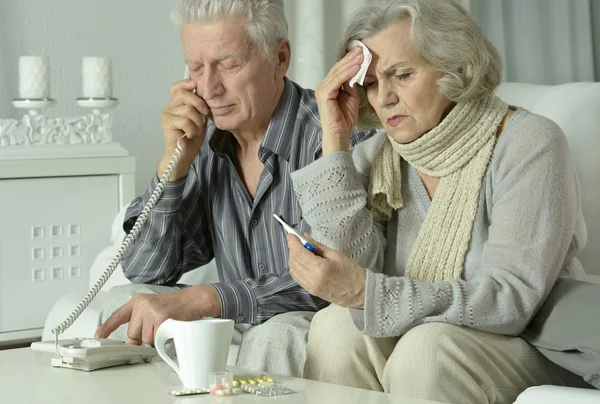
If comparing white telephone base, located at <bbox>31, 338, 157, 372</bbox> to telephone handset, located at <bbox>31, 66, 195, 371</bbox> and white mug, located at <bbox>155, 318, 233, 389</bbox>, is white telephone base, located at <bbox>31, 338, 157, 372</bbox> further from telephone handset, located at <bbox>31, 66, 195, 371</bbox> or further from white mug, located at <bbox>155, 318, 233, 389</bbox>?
white mug, located at <bbox>155, 318, 233, 389</bbox>

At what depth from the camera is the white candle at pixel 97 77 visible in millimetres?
3027

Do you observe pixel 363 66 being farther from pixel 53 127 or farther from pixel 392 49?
pixel 53 127

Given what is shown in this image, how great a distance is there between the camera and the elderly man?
1.94 m

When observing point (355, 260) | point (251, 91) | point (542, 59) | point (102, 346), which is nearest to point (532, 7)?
point (542, 59)

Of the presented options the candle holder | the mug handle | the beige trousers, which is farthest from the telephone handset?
the candle holder

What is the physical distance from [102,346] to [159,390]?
0.20 m

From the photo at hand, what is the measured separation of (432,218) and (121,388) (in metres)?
0.62

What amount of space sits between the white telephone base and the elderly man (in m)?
0.24

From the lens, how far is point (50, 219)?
2957 mm

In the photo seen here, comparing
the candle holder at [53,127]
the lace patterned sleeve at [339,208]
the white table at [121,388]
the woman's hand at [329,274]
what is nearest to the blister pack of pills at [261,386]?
the white table at [121,388]

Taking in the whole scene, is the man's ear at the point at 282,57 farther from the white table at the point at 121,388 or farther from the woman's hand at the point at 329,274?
the white table at the point at 121,388

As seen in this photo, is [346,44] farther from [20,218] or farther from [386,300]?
[20,218]

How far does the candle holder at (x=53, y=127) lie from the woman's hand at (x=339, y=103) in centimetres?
136

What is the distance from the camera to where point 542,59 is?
3.57m
